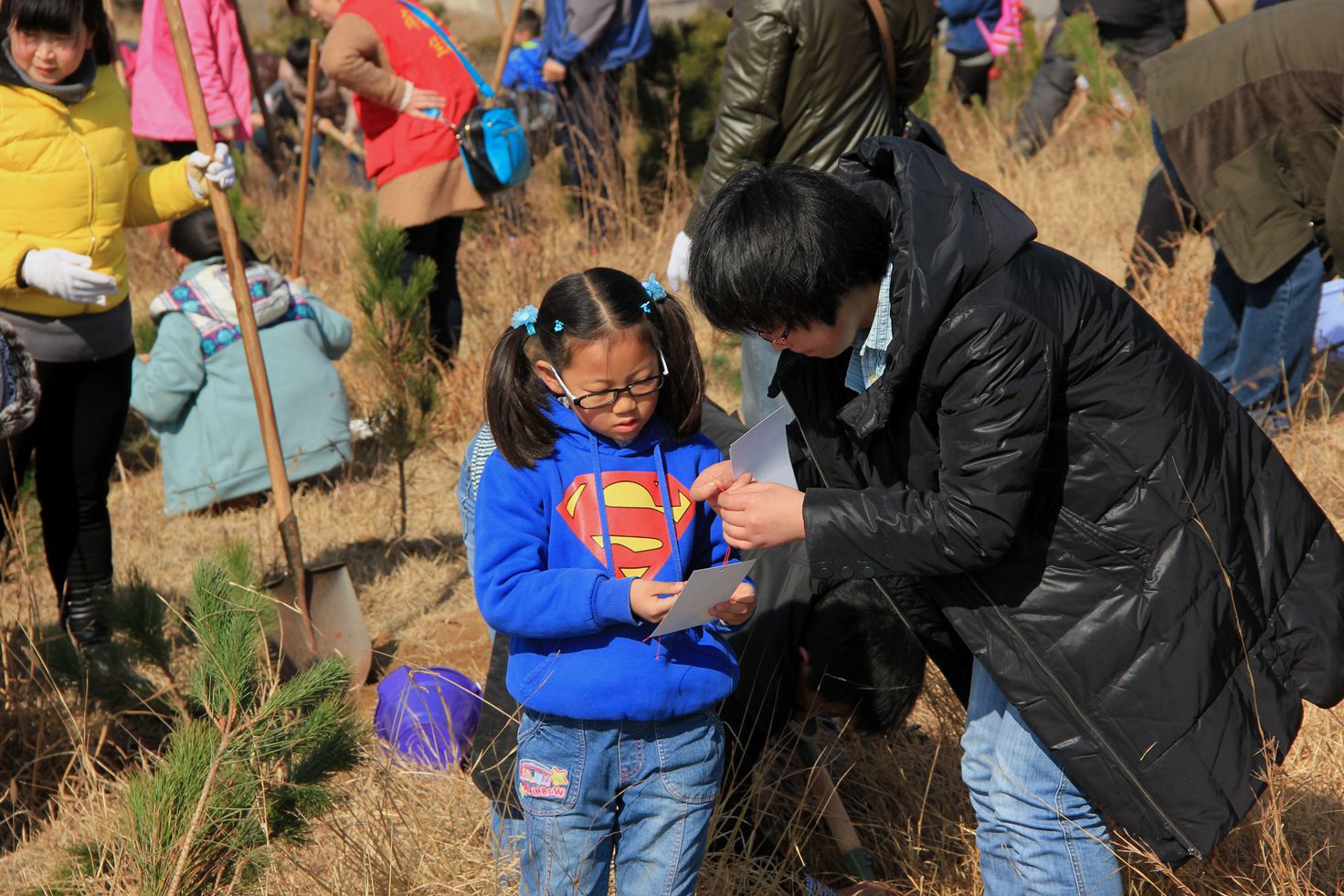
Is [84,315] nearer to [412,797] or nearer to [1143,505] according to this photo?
[412,797]

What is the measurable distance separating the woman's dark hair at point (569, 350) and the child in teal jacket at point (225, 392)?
283 cm

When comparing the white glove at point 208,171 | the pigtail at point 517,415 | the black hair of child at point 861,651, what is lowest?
the black hair of child at point 861,651

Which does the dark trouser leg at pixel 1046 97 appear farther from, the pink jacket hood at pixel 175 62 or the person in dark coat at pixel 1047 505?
the person in dark coat at pixel 1047 505

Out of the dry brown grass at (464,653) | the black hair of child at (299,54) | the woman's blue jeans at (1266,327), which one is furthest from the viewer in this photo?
the black hair of child at (299,54)

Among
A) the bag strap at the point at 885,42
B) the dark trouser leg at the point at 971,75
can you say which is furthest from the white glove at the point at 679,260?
the dark trouser leg at the point at 971,75

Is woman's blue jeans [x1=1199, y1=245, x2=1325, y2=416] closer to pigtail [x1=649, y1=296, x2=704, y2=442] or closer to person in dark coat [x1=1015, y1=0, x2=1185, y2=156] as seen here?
person in dark coat [x1=1015, y1=0, x2=1185, y2=156]

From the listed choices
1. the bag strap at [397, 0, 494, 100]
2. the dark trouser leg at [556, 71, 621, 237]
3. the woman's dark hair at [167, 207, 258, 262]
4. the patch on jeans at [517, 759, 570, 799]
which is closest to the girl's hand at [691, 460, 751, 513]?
the patch on jeans at [517, 759, 570, 799]

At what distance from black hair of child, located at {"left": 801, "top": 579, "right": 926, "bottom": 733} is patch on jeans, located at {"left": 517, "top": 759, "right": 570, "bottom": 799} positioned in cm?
54

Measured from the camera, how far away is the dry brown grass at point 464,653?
2.15m

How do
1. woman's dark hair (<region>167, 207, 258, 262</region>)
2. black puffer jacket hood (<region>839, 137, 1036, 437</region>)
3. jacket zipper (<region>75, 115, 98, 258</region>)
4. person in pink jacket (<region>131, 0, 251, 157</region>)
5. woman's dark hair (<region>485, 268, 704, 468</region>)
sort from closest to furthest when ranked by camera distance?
black puffer jacket hood (<region>839, 137, 1036, 437</region>) < woman's dark hair (<region>485, 268, 704, 468</region>) < jacket zipper (<region>75, 115, 98, 258</region>) < woman's dark hair (<region>167, 207, 258, 262</region>) < person in pink jacket (<region>131, 0, 251, 157</region>)

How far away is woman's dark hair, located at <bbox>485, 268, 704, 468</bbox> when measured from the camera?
6.01 ft

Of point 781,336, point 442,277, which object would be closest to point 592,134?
point 442,277

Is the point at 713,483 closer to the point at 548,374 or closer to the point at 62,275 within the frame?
the point at 548,374

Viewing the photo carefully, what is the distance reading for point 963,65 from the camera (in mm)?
8391
